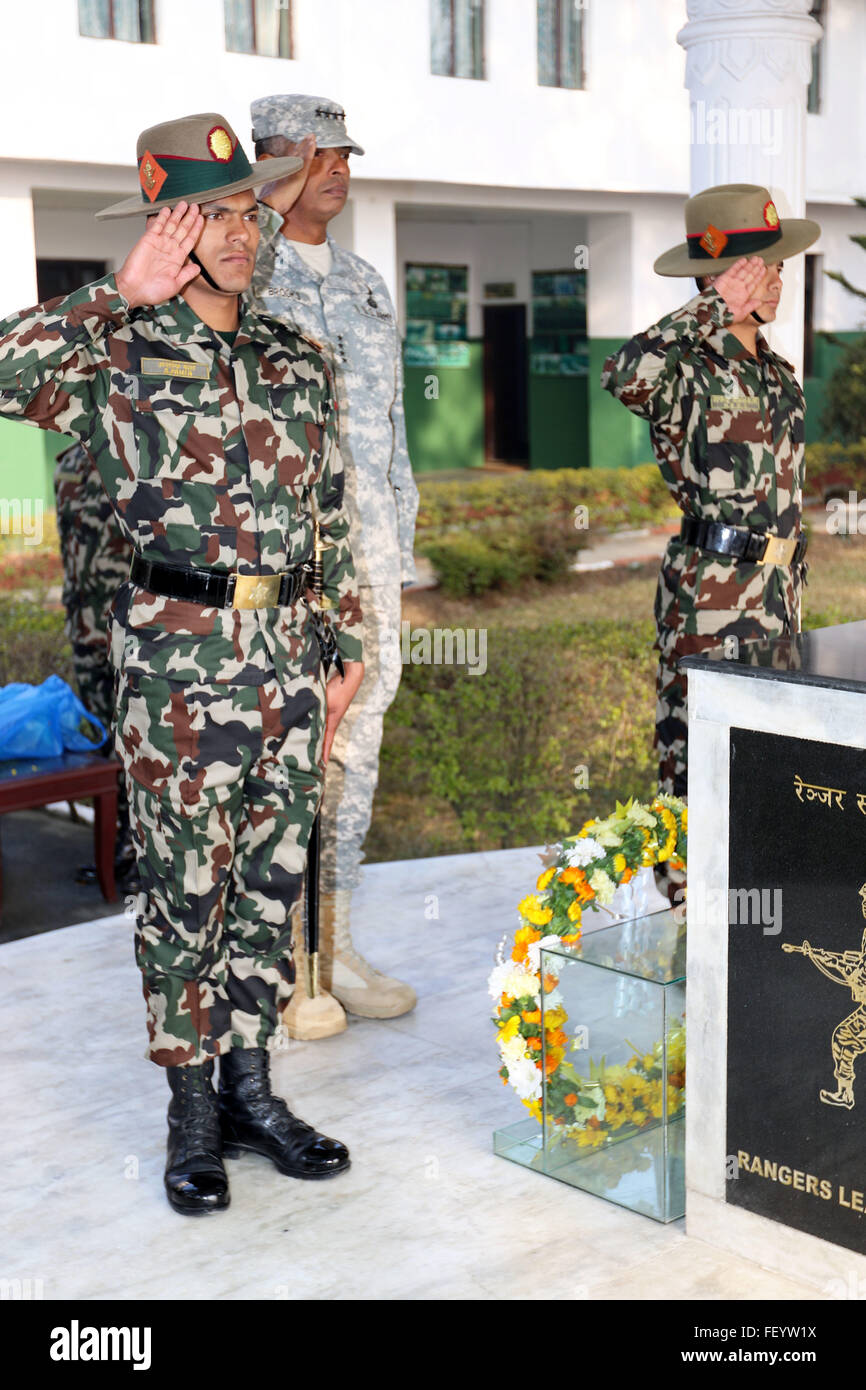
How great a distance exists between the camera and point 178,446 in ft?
9.76

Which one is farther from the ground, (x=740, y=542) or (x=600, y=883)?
(x=740, y=542)

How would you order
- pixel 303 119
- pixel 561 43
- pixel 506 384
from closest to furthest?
1. pixel 303 119
2. pixel 561 43
3. pixel 506 384

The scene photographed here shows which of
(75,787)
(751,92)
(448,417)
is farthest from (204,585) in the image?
(448,417)

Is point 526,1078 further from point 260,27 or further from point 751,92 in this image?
point 260,27

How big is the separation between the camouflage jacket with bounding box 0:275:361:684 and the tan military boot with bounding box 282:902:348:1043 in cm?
112

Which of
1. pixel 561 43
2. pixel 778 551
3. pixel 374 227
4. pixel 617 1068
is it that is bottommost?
pixel 617 1068

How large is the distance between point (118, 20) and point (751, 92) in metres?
8.48

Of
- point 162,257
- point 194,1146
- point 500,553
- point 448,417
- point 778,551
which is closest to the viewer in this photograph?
point 162,257

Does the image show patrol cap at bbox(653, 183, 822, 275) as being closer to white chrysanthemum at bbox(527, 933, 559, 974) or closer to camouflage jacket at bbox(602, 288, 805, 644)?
camouflage jacket at bbox(602, 288, 805, 644)

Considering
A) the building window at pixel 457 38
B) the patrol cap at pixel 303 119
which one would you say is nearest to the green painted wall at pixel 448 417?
the building window at pixel 457 38

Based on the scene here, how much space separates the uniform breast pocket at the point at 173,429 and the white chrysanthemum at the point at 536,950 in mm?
1156

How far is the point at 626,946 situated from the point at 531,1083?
0.36 meters
